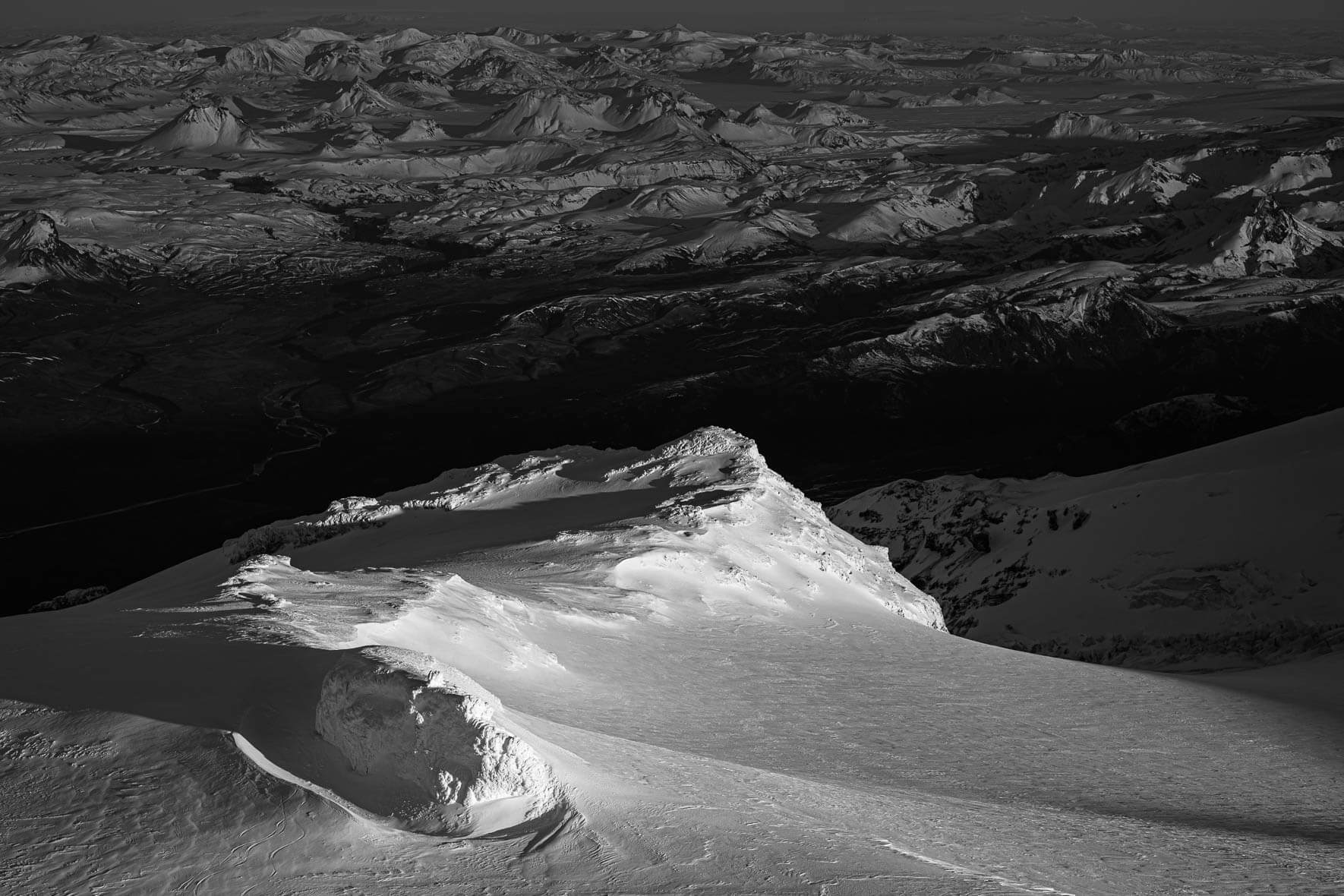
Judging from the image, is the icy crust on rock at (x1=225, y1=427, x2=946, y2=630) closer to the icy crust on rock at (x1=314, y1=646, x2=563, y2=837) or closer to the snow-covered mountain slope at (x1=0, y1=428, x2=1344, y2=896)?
the snow-covered mountain slope at (x1=0, y1=428, x2=1344, y2=896)

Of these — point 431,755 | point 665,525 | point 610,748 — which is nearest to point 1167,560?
point 665,525

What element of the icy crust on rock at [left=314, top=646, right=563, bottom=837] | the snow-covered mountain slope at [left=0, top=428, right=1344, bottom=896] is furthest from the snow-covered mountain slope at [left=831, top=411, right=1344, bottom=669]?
the icy crust on rock at [left=314, top=646, right=563, bottom=837]

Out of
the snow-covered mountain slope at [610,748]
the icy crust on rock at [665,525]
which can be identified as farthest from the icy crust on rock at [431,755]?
the icy crust on rock at [665,525]

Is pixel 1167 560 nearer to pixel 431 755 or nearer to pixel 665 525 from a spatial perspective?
pixel 665 525

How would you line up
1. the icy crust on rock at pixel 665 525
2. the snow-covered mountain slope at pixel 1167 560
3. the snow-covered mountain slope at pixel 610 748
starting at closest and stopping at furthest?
the snow-covered mountain slope at pixel 610 748 < the icy crust on rock at pixel 665 525 < the snow-covered mountain slope at pixel 1167 560

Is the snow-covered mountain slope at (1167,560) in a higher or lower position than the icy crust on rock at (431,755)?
lower

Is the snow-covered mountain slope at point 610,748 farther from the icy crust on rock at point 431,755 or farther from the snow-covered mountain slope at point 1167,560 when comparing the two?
the snow-covered mountain slope at point 1167,560
